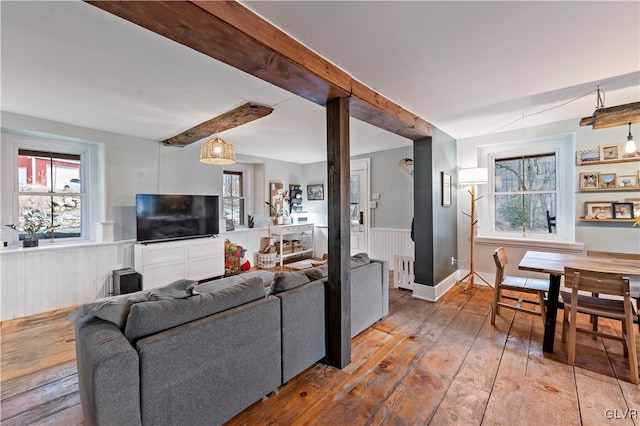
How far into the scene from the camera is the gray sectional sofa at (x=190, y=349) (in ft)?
3.76

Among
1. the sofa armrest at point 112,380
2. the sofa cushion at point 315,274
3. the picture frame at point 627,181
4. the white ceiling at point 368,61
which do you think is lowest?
the sofa armrest at point 112,380

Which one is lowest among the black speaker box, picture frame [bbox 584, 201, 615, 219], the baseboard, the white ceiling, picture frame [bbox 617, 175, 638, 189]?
the baseboard

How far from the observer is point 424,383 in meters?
1.88

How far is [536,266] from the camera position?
2.30 m

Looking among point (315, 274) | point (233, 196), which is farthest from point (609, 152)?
point (233, 196)

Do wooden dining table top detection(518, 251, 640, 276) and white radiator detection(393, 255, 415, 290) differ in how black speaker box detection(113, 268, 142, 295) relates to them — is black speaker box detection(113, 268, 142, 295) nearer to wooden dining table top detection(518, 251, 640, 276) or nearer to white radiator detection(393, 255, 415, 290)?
white radiator detection(393, 255, 415, 290)

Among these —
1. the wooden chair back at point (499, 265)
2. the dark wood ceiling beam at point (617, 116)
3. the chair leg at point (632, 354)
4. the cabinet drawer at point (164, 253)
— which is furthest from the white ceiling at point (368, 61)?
the chair leg at point (632, 354)

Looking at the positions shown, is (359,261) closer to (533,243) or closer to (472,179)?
(472,179)

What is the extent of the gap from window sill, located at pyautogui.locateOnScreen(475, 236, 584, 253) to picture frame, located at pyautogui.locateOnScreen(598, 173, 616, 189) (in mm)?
736

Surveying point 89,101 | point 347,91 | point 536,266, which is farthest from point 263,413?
point 89,101

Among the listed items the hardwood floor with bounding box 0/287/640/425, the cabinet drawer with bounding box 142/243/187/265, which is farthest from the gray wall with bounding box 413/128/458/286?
the cabinet drawer with bounding box 142/243/187/265

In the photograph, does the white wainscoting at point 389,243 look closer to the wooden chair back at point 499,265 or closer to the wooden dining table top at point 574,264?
the wooden chair back at point 499,265

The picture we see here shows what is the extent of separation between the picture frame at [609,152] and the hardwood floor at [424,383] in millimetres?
1864

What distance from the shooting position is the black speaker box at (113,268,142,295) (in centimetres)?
346
